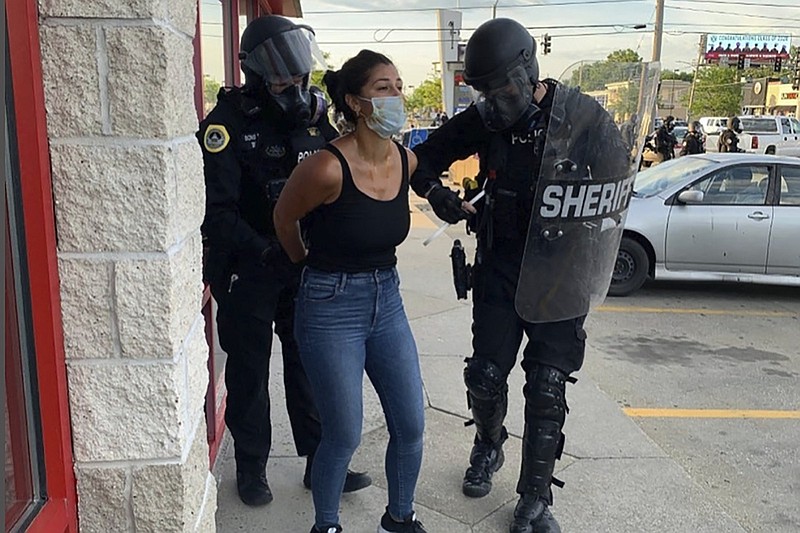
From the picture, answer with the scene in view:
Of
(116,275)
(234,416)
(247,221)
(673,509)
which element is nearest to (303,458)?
(234,416)

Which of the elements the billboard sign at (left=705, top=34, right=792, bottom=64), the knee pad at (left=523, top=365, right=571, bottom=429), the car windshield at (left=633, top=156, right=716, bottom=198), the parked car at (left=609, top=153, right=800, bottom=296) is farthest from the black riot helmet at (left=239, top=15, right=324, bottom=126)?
the billboard sign at (left=705, top=34, right=792, bottom=64)

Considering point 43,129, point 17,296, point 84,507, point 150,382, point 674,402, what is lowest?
point 674,402

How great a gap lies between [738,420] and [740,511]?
1178 millimetres

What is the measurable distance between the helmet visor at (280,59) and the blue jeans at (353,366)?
80cm

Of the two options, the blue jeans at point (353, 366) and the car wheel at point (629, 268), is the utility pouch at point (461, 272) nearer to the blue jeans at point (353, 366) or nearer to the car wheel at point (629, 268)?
the blue jeans at point (353, 366)

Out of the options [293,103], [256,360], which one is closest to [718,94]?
[293,103]

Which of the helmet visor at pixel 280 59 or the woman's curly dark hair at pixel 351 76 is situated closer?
the woman's curly dark hair at pixel 351 76

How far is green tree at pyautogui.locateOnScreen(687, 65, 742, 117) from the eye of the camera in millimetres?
70375

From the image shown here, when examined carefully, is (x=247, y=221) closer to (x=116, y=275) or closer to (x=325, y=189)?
(x=325, y=189)

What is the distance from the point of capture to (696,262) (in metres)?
7.27

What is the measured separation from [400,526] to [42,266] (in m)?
1.78

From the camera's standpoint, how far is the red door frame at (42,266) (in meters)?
1.29

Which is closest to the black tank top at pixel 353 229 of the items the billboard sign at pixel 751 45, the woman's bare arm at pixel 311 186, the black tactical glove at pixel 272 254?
the woman's bare arm at pixel 311 186

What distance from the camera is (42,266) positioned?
4.52 ft
